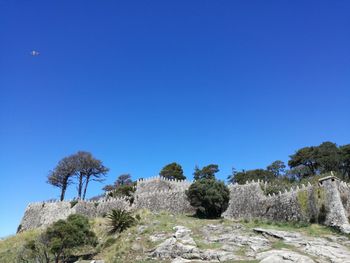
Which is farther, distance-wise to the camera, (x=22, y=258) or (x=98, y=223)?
(x=98, y=223)

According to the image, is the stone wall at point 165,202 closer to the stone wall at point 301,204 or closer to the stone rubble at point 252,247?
the stone wall at point 301,204

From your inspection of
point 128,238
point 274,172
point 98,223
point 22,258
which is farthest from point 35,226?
point 274,172

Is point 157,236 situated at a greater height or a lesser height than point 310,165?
lesser

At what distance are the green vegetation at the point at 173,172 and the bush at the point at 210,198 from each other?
32560mm

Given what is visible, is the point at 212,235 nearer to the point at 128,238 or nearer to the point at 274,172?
the point at 128,238

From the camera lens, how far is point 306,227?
90.6 feet

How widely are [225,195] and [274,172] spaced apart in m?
41.6

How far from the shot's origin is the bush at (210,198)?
36.6 m

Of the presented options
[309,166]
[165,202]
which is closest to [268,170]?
[309,166]

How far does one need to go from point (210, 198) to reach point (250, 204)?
4.22 m

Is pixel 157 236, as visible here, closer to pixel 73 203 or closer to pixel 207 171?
pixel 73 203

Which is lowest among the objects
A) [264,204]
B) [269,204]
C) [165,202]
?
[269,204]

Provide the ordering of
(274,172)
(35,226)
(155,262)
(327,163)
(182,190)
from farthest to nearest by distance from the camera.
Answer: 1. (274,172)
2. (327,163)
3. (35,226)
4. (182,190)
5. (155,262)

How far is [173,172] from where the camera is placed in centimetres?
7138
